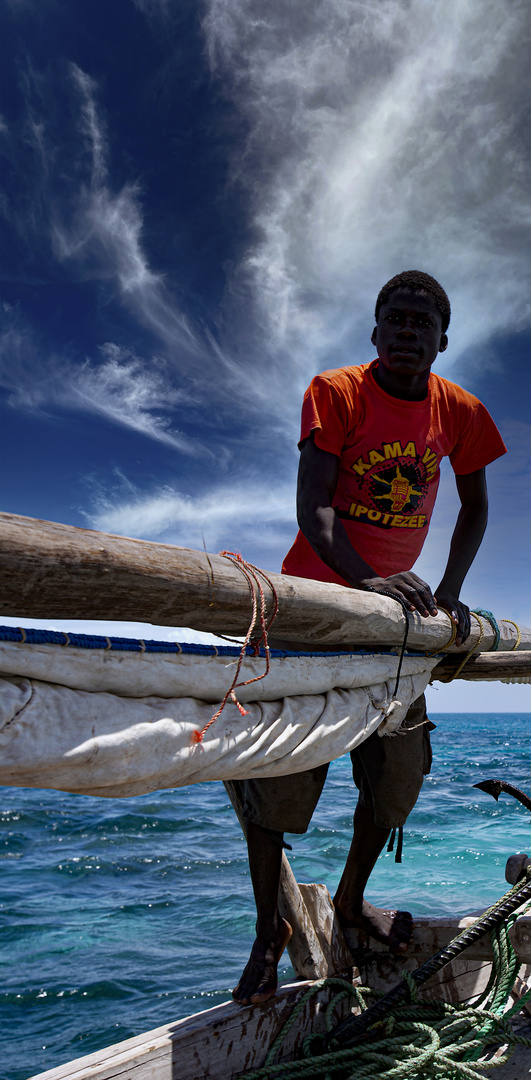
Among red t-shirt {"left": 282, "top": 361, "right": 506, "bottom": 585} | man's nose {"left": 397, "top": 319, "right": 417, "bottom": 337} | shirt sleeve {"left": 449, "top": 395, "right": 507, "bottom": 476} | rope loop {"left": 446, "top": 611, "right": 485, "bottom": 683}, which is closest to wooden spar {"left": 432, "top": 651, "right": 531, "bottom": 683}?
rope loop {"left": 446, "top": 611, "right": 485, "bottom": 683}

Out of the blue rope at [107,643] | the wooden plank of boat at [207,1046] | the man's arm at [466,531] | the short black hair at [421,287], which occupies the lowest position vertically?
the wooden plank of boat at [207,1046]

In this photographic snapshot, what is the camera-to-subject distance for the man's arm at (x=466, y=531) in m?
2.73

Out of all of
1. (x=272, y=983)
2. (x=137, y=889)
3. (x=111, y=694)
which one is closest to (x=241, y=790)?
(x=272, y=983)

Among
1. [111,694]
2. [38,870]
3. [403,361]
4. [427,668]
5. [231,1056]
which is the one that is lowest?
[38,870]

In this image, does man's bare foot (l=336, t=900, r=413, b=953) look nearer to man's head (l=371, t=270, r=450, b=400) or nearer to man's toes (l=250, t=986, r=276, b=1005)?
man's toes (l=250, t=986, r=276, b=1005)

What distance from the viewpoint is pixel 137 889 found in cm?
709

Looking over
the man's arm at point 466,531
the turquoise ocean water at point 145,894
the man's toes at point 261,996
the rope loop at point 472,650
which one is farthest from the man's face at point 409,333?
the turquoise ocean water at point 145,894

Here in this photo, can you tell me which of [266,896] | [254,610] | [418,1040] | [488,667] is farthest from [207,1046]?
[488,667]

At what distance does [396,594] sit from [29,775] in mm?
1264

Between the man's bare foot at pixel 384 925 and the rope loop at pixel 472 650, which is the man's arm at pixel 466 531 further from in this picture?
the man's bare foot at pixel 384 925

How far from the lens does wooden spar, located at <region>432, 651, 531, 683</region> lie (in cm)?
271

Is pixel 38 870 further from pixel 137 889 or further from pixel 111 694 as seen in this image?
pixel 111 694

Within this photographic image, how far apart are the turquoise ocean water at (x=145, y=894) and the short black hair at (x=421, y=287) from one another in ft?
14.8

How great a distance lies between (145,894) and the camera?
6.88m
